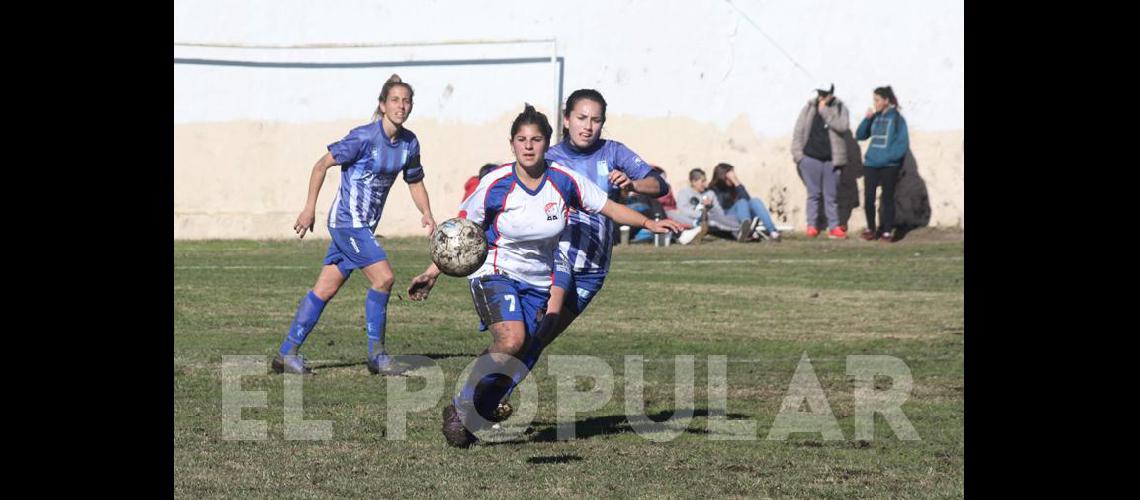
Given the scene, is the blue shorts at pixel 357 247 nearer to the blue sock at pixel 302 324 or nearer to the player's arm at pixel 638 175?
the blue sock at pixel 302 324

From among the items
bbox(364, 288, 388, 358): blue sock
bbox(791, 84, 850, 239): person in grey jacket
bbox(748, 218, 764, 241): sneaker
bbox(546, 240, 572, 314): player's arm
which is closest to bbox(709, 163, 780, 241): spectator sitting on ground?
bbox(748, 218, 764, 241): sneaker

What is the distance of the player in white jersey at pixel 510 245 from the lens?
9.45 meters

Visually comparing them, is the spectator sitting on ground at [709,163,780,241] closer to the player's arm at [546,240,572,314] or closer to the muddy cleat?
the player's arm at [546,240,572,314]

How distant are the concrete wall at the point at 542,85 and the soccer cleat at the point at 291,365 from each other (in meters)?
14.5

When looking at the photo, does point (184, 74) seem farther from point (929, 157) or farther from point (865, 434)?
point (865, 434)

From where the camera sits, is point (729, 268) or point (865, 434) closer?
point (865, 434)

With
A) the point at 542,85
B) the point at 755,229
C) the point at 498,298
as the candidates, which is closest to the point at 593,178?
the point at 498,298

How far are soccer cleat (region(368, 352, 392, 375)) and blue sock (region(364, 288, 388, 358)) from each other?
6cm

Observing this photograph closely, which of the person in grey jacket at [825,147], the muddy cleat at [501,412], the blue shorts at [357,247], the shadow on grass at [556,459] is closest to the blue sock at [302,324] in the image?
the blue shorts at [357,247]

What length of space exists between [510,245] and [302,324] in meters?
3.59

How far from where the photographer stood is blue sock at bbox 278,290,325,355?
12695 mm
